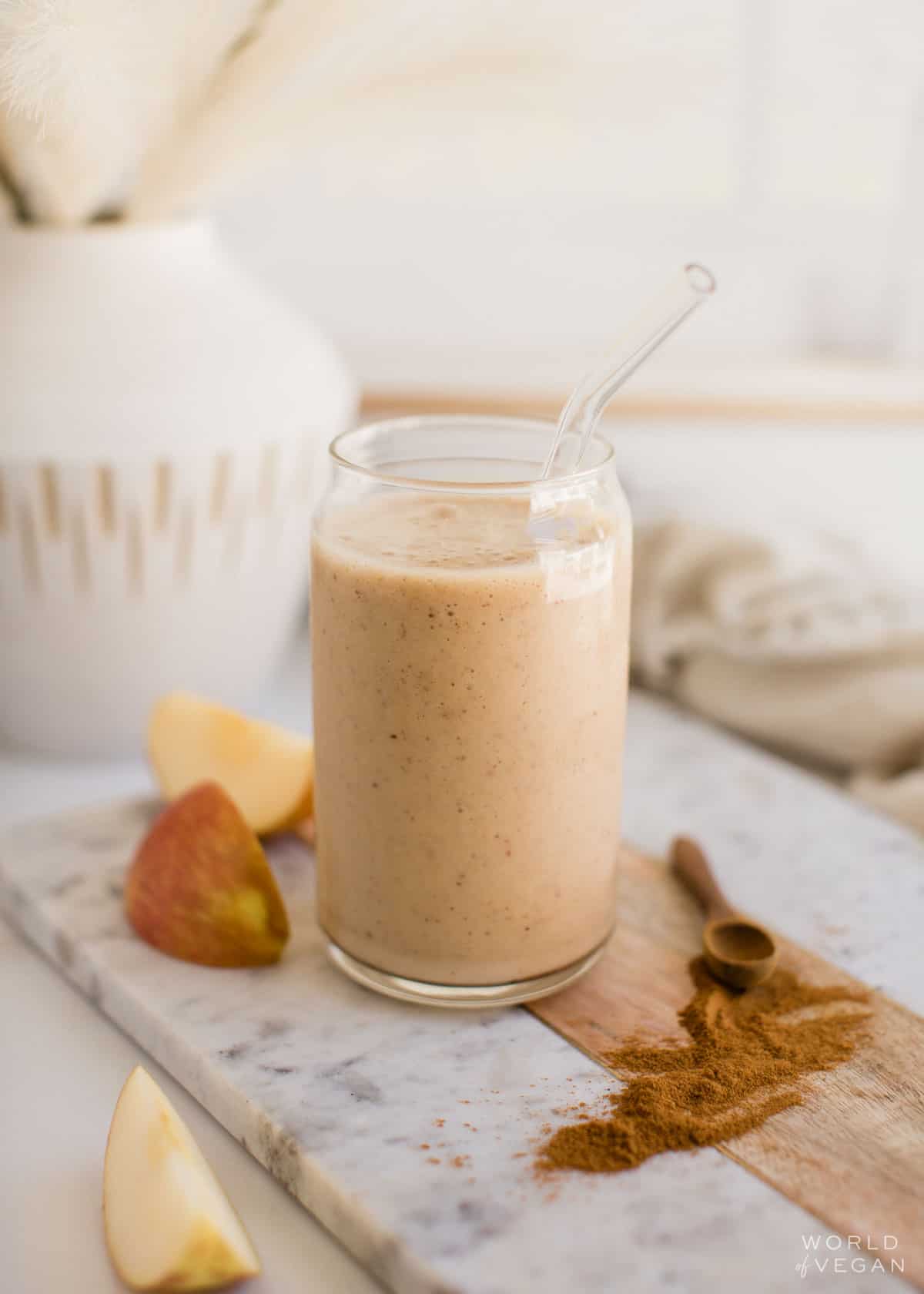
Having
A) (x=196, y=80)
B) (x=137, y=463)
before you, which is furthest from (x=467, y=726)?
(x=196, y=80)

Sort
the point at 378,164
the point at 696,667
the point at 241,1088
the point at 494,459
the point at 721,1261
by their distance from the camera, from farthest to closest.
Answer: the point at 378,164, the point at 696,667, the point at 494,459, the point at 241,1088, the point at 721,1261

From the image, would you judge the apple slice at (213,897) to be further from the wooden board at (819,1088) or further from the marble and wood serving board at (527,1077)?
the wooden board at (819,1088)

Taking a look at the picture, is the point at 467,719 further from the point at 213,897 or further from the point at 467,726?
the point at 213,897

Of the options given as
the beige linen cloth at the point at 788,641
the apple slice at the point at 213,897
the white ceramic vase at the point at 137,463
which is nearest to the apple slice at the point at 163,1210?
the apple slice at the point at 213,897

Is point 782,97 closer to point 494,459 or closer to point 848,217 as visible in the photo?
point 848,217

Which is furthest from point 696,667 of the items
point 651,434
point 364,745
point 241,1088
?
point 241,1088
